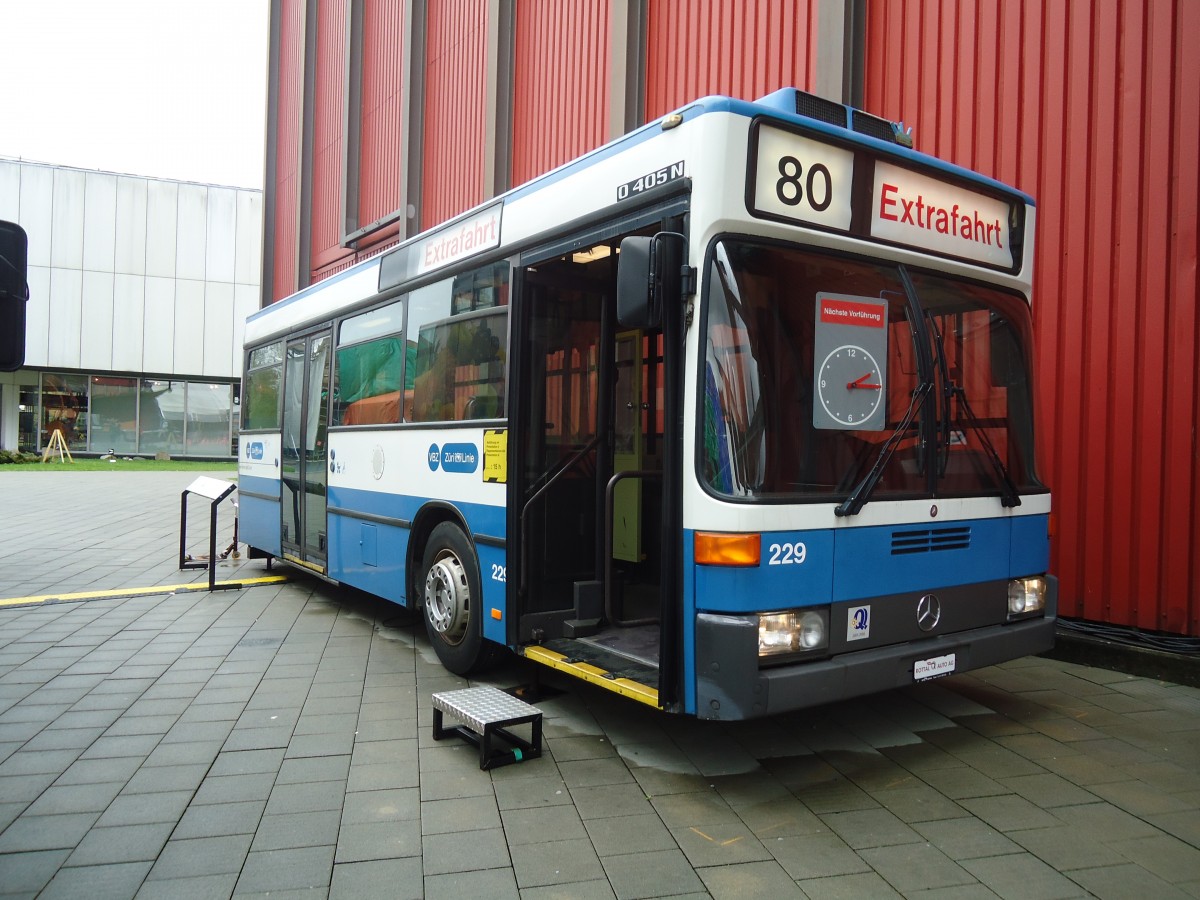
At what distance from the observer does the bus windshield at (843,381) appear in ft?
12.7

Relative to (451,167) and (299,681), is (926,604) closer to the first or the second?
(299,681)

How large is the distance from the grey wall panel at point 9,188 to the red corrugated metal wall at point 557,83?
88.8 ft

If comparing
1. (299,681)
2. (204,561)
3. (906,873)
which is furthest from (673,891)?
(204,561)

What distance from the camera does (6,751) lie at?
14.8ft

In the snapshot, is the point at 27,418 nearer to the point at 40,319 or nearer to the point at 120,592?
the point at 40,319

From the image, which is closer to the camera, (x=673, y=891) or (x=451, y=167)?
(x=673, y=891)

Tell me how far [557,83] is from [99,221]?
27.2m

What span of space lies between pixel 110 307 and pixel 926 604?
35.1m

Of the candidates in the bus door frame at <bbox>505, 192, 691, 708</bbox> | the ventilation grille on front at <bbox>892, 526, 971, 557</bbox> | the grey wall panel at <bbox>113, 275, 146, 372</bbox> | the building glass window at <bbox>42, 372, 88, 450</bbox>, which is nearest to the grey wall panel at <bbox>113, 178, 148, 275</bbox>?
the grey wall panel at <bbox>113, 275, 146, 372</bbox>

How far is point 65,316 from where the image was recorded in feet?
107

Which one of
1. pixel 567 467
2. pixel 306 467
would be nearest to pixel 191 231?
pixel 306 467

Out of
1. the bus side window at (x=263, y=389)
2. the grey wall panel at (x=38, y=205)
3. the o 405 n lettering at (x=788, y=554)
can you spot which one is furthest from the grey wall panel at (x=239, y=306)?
the o 405 n lettering at (x=788, y=554)

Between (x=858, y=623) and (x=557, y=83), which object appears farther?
(x=557, y=83)

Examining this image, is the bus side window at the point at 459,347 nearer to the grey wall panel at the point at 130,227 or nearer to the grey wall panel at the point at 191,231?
the grey wall panel at the point at 191,231
